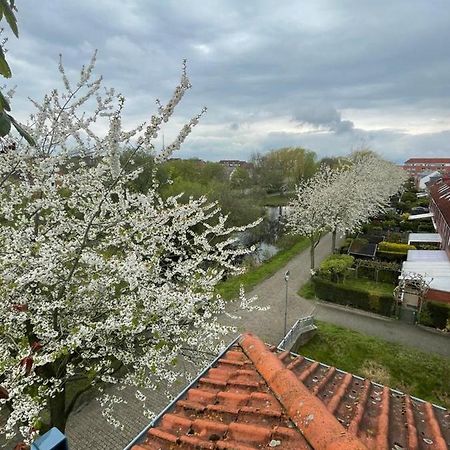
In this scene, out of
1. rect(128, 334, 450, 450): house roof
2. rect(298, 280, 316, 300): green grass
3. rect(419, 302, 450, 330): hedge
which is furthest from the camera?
rect(298, 280, 316, 300): green grass

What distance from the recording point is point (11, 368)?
4141mm

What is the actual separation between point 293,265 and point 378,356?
10.0 m

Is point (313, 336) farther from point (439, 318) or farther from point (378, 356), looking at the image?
point (439, 318)

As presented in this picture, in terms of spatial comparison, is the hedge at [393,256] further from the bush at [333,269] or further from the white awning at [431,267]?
the bush at [333,269]

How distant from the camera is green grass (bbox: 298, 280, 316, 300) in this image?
16.6 metres

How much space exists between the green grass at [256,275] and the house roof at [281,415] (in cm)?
1087

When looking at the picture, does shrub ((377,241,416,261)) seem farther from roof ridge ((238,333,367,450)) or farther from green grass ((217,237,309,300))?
roof ridge ((238,333,367,450))

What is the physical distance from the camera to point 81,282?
17.9 feet

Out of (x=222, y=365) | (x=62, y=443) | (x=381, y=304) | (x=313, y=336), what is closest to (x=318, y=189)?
(x=381, y=304)

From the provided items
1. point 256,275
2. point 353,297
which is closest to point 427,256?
point 353,297

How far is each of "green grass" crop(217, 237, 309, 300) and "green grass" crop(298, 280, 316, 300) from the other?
7.51ft

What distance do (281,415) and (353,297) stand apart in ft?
45.3

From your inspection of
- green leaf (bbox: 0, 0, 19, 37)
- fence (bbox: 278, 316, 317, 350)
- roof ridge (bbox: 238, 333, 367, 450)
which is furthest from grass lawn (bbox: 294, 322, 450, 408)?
green leaf (bbox: 0, 0, 19, 37)

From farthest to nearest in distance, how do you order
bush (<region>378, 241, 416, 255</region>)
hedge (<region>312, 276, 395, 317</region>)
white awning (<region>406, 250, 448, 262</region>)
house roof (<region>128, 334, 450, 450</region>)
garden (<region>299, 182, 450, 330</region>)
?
1. bush (<region>378, 241, 416, 255</region>)
2. white awning (<region>406, 250, 448, 262</region>)
3. hedge (<region>312, 276, 395, 317</region>)
4. garden (<region>299, 182, 450, 330</region>)
5. house roof (<region>128, 334, 450, 450</region>)
